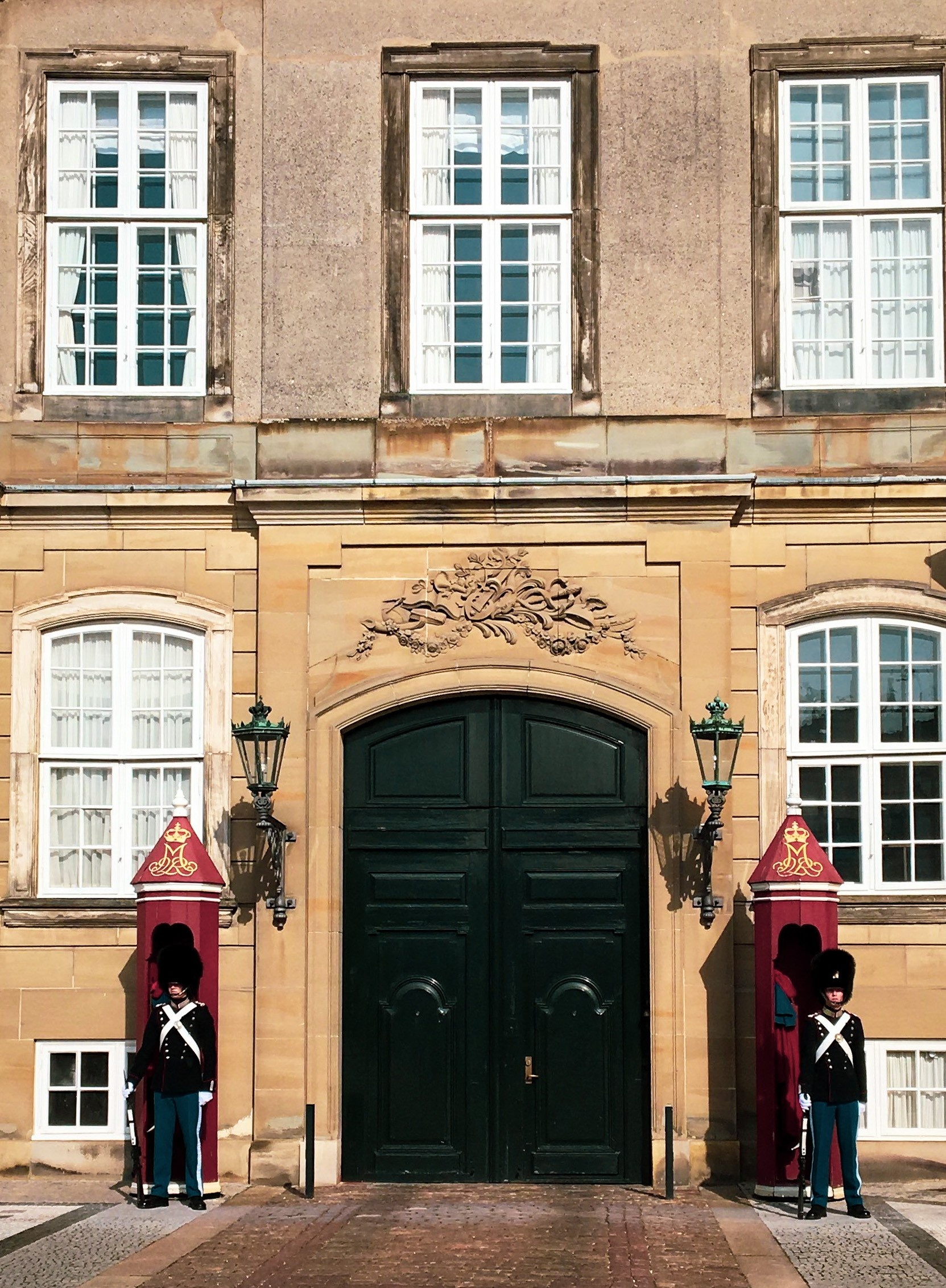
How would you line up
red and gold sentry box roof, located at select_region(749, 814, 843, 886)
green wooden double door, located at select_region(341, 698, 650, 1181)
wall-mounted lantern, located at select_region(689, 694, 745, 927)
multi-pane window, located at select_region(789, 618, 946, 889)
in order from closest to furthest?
red and gold sentry box roof, located at select_region(749, 814, 843, 886) → wall-mounted lantern, located at select_region(689, 694, 745, 927) → green wooden double door, located at select_region(341, 698, 650, 1181) → multi-pane window, located at select_region(789, 618, 946, 889)

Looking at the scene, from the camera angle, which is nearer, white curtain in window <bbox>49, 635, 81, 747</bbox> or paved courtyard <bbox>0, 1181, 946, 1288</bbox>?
paved courtyard <bbox>0, 1181, 946, 1288</bbox>

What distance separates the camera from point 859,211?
45.9 ft

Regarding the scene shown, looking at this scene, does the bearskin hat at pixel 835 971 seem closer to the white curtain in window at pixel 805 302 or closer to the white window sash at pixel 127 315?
the white curtain in window at pixel 805 302

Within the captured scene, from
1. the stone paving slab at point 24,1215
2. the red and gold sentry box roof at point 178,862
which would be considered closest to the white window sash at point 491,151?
the red and gold sentry box roof at point 178,862

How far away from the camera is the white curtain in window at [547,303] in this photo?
14.0m

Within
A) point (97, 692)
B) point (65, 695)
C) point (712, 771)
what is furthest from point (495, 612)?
point (65, 695)

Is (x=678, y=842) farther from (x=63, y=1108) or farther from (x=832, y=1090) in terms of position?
(x=63, y=1108)

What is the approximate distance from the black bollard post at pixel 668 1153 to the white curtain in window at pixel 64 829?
4.30m

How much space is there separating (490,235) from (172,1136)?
6.45 m

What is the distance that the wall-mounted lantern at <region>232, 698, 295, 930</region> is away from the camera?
43.3 ft

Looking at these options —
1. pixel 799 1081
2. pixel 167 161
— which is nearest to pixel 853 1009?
pixel 799 1081

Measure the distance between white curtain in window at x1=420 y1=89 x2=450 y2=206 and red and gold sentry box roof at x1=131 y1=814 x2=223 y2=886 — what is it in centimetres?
473

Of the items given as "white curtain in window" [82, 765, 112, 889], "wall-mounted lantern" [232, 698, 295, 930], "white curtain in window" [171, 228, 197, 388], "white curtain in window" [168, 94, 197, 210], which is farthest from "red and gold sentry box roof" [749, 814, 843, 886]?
"white curtain in window" [168, 94, 197, 210]

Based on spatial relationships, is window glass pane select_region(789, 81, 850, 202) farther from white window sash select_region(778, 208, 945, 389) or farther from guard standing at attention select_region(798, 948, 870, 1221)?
Result: guard standing at attention select_region(798, 948, 870, 1221)
